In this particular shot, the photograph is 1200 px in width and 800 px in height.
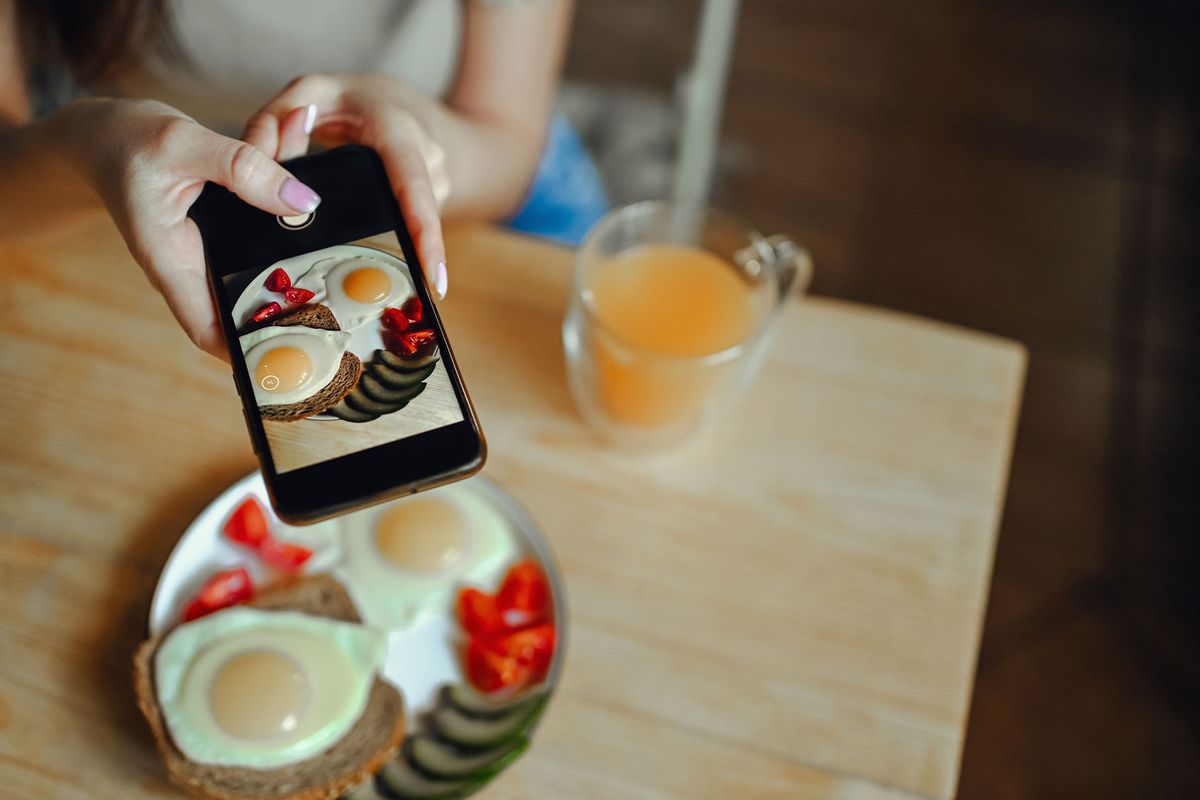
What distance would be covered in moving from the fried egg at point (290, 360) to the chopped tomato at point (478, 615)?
0.26 m

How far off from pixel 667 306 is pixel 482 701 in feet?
0.89

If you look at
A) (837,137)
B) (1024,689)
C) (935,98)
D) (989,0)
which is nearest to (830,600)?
(1024,689)

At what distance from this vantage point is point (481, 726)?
522 mm

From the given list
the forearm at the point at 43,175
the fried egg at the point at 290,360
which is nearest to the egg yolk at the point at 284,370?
the fried egg at the point at 290,360

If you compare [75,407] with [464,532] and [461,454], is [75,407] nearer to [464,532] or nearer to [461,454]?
[464,532]

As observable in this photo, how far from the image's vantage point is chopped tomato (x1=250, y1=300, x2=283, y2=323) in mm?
322

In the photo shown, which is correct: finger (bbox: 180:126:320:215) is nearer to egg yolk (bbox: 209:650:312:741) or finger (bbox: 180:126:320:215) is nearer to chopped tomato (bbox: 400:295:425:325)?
chopped tomato (bbox: 400:295:425:325)

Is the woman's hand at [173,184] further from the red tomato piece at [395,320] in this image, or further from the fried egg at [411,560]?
the fried egg at [411,560]

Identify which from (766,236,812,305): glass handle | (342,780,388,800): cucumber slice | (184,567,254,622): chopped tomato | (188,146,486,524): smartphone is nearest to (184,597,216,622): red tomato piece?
(184,567,254,622): chopped tomato

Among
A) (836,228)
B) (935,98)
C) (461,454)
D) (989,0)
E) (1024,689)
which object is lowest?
(1024,689)

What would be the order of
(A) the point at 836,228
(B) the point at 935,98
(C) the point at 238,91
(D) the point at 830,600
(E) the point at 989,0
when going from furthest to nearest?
(E) the point at 989,0, (B) the point at 935,98, (A) the point at 836,228, (D) the point at 830,600, (C) the point at 238,91

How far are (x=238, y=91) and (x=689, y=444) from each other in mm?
357

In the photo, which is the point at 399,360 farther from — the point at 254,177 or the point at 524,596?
the point at 524,596

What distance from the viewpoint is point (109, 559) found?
1.90 feet
